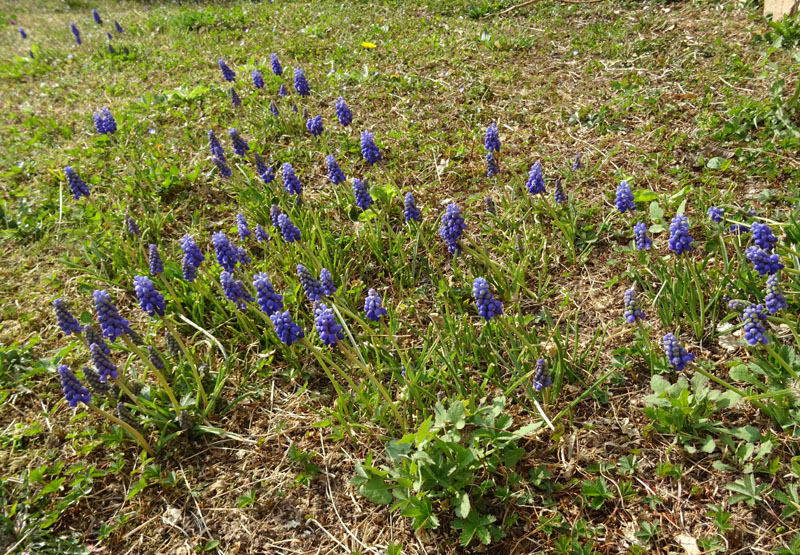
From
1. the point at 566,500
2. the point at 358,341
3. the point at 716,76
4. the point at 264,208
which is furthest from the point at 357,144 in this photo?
the point at 566,500

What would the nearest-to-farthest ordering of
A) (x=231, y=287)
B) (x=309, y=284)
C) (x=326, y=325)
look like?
(x=326, y=325), (x=309, y=284), (x=231, y=287)

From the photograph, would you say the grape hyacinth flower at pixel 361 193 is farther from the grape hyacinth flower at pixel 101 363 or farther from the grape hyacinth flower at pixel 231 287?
the grape hyacinth flower at pixel 101 363

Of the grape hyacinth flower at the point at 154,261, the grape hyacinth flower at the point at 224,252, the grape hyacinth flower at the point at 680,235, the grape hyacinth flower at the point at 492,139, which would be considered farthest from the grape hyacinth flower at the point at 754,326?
the grape hyacinth flower at the point at 154,261

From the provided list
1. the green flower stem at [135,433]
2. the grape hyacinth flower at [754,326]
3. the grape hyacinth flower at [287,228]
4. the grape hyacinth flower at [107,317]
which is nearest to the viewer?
the grape hyacinth flower at [754,326]

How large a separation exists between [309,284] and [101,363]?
1.19m

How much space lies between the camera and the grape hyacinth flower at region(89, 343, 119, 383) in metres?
2.80

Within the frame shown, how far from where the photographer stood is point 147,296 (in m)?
3.08

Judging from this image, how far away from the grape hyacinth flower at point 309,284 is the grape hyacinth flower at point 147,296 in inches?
35.6

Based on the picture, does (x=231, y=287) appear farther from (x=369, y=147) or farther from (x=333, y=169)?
(x=369, y=147)

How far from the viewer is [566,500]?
272 centimetres

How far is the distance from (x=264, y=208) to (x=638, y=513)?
387 cm

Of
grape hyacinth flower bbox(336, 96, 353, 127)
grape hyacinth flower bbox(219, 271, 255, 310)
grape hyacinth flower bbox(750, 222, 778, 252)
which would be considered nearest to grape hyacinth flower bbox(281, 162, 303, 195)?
grape hyacinth flower bbox(336, 96, 353, 127)

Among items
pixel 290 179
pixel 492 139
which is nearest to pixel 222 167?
pixel 290 179

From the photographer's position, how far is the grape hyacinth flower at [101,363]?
2.80 m
